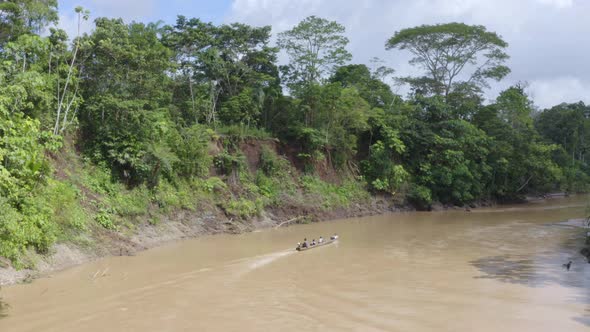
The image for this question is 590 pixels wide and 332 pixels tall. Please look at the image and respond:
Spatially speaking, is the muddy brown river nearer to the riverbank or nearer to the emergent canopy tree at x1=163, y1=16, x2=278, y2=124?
the riverbank

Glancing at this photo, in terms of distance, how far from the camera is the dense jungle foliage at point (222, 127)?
14797 mm

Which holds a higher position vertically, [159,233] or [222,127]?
Answer: [222,127]

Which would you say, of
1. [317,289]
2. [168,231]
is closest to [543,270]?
[317,289]

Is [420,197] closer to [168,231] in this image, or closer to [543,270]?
[543,270]

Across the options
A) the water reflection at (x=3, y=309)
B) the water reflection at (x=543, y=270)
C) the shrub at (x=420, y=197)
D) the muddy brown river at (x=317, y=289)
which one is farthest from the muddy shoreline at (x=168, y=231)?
the water reflection at (x=543, y=270)

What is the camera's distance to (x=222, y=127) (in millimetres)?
27297

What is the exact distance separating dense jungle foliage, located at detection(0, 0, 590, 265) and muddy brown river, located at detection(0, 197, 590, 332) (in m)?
1.81

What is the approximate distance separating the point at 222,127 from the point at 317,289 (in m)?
16.4

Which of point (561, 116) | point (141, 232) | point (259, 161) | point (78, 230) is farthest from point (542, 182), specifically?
point (78, 230)

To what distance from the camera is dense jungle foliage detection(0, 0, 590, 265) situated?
583 inches

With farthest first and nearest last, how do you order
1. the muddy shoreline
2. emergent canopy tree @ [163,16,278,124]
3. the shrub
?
1. the shrub
2. emergent canopy tree @ [163,16,278,124]
3. the muddy shoreline

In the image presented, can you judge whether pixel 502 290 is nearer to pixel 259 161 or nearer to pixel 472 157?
pixel 259 161

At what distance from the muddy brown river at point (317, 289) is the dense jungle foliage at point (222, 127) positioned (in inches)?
71.2

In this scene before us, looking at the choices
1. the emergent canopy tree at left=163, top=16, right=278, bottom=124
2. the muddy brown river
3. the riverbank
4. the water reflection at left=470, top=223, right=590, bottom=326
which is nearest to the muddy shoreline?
the riverbank
